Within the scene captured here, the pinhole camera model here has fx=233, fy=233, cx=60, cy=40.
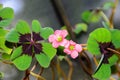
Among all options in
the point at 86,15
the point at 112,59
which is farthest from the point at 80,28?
the point at 112,59

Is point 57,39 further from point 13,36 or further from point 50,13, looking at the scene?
point 50,13

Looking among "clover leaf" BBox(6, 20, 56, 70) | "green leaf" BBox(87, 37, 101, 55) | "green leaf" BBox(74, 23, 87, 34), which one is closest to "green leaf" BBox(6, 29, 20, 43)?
"clover leaf" BBox(6, 20, 56, 70)

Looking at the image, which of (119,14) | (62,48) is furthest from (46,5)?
(62,48)

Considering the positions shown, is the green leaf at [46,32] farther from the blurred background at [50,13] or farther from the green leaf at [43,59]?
the blurred background at [50,13]

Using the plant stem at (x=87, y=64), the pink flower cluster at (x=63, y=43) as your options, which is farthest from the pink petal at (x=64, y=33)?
the plant stem at (x=87, y=64)

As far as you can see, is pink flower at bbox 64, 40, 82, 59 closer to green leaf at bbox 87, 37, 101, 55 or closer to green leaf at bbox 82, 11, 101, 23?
green leaf at bbox 87, 37, 101, 55

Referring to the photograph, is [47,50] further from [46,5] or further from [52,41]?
[46,5]
